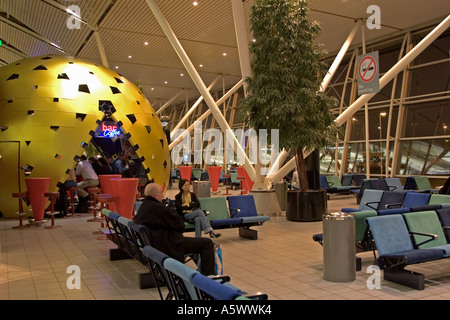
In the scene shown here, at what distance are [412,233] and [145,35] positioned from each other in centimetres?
1592

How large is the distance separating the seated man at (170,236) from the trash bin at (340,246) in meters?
1.55

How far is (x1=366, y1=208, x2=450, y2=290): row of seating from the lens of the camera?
205 inches

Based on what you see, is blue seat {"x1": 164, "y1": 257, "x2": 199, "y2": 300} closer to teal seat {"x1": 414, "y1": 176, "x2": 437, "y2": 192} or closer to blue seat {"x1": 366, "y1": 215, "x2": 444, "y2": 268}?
blue seat {"x1": 366, "y1": 215, "x2": 444, "y2": 268}

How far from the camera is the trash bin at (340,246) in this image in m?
5.50

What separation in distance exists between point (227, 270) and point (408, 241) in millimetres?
2545

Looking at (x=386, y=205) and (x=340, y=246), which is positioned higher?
(x=386, y=205)

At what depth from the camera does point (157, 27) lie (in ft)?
58.7

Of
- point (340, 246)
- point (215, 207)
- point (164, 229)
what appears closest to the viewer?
point (164, 229)

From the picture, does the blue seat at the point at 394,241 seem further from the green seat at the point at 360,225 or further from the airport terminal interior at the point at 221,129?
the green seat at the point at 360,225

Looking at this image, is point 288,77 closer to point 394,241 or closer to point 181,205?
point 181,205

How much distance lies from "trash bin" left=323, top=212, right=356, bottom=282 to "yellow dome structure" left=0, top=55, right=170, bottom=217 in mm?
8411

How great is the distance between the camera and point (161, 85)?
3031cm

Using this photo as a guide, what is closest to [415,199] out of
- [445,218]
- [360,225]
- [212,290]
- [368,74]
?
[445,218]
